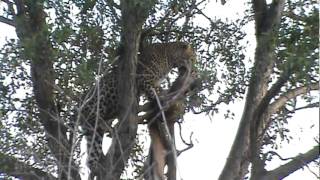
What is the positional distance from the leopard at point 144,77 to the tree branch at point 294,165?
1.33 m

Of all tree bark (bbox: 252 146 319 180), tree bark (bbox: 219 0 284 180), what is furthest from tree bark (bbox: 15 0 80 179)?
tree bark (bbox: 252 146 319 180)

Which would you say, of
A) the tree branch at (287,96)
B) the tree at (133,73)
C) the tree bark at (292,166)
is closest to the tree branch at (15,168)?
the tree at (133,73)

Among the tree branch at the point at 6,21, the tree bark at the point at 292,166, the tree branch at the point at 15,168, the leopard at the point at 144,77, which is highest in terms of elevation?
the tree branch at the point at 6,21

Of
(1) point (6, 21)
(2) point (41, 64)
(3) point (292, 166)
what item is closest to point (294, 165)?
(3) point (292, 166)

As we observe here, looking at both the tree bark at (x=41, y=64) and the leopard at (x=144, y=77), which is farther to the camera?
the leopard at (x=144, y=77)

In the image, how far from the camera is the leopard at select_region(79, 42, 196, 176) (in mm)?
6473

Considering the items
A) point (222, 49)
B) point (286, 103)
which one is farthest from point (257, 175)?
point (222, 49)

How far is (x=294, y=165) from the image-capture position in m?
6.32

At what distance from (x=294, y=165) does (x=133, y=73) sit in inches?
68.9

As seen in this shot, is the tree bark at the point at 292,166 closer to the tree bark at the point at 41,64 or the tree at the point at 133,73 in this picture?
the tree at the point at 133,73

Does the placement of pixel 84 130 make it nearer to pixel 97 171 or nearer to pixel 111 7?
pixel 97 171

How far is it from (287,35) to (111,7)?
1532 mm

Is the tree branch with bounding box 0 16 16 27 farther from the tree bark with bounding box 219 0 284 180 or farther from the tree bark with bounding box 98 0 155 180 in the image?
the tree bark with bounding box 219 0 284 180

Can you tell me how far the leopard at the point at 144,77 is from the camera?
6473 mm
